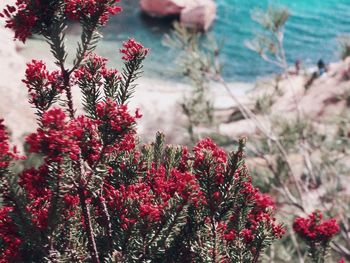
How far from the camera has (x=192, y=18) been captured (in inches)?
1938

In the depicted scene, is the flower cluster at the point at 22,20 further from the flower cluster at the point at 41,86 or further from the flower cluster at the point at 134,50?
the flower cluster at the point at 134,50

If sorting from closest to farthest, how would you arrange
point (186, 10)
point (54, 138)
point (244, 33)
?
point (54, 138)
point (244, 33)
point (186, 10)

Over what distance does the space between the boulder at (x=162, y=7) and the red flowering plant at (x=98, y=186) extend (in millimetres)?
46574

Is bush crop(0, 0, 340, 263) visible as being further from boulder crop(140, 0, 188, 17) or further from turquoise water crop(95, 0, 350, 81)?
boulder crop(140, 0, 188, 17)

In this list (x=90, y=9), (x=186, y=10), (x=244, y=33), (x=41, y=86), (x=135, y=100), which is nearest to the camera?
(x=90, y=9)

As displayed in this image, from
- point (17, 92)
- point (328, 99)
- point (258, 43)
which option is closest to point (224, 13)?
point (328, 99)

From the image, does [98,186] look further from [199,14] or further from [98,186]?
[199,14]

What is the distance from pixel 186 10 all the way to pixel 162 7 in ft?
8.18

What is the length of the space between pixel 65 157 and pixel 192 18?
4784 cm

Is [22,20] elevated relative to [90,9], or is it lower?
lower

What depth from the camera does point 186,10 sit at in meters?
49.8

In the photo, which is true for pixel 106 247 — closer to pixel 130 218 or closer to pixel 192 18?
pixel 130 218

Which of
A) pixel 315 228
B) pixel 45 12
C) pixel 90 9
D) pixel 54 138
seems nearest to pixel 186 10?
pixel 315 228

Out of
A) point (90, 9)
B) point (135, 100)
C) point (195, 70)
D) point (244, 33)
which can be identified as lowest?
point (90, 9)
